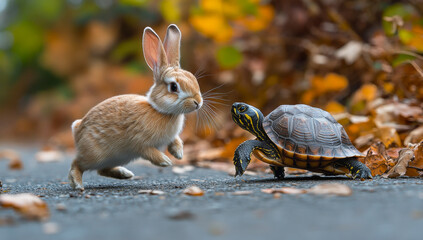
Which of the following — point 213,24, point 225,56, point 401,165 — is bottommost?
point 401,165


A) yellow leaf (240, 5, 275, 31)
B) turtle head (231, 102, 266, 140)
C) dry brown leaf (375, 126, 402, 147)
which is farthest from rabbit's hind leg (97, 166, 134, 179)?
yellow leaf (240, 5, 275, 31)

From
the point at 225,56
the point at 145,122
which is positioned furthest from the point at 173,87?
the point at 225,56

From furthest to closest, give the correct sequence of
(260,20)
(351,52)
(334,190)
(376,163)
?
(260,20) < (351,52) < (376,163) < (334,190)

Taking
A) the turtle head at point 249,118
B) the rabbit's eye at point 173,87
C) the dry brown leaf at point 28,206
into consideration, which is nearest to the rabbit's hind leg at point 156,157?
the rabbit's eye at point 173,87

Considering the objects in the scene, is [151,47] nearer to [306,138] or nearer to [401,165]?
[306,138]

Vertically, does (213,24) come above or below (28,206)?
above

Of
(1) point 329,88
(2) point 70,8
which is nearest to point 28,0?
(2) point 70,8

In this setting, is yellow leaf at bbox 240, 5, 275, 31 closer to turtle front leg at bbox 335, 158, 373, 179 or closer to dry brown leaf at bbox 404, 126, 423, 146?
dry brown leaf at bbox 404, 126, 423, 146
